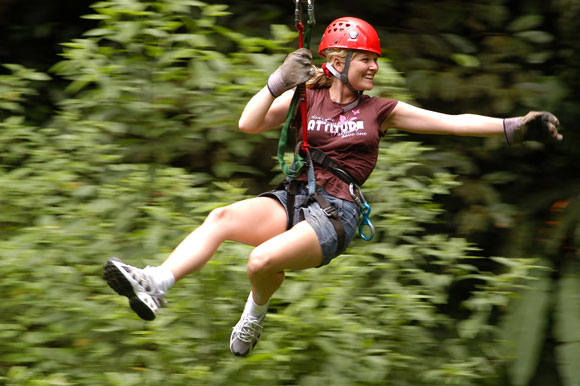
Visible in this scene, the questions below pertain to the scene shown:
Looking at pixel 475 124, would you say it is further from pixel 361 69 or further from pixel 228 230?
pixel 228 230

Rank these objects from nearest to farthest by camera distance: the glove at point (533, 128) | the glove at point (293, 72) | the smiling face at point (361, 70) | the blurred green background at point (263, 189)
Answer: the glove at point (293, 72)
the glove at point (533, 128)
the smiling face at point (361, 70)
the blurred green background at point (263, 189)

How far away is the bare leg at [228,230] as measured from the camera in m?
3.25

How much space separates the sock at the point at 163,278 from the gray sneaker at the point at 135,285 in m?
0.02

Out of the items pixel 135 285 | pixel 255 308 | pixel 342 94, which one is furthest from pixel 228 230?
pixel 342 94

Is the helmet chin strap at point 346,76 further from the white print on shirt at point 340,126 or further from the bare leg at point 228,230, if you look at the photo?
the bare leg at point 228,230

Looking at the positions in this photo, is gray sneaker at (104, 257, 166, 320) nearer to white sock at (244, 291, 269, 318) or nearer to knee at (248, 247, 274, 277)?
knee at (248, 247, 274, 277)

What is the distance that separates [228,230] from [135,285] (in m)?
0.44

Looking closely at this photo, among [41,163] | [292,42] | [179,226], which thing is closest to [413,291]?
[179,226]

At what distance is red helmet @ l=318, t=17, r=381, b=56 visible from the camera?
138 inches

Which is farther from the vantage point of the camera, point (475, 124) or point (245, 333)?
point (245, 333)

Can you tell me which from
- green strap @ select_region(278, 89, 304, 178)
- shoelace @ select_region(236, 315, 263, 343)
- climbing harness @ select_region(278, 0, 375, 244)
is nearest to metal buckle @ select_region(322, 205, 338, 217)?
climbing harness @ select_region(278, 0, 375, 244)

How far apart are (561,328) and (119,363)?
112 inches

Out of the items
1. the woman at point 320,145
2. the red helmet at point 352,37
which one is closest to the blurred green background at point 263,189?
the woman at point 320,145

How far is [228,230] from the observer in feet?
10.9
